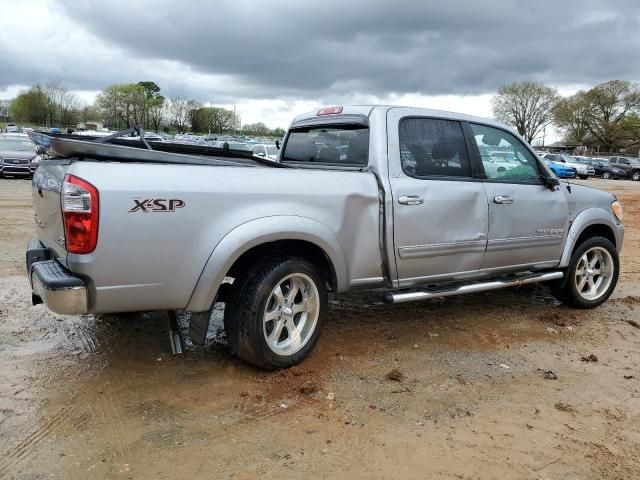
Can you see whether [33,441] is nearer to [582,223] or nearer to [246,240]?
[246,240]

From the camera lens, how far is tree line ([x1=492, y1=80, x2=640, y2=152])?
77.5 meters

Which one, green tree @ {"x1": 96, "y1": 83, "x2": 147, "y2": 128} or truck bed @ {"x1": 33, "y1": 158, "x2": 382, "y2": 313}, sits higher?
green tree @ {"x1": 96, "y1": 83, "x2": 147, "y2": 128}

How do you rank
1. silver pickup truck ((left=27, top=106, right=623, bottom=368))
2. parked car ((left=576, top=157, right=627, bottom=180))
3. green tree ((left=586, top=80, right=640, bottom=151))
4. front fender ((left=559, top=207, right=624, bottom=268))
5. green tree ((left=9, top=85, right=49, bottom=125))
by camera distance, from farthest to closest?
green tree ((left=9, top=85, right=49, bottom=125)), green tree ((left=586, top=80, right=640, bottom=151)), parked car ((left=576, top=157, right=627, bottom=180)), front fender ((left=559, top=207, right=624, bottom=268)), silver pickup truck ((left=27, top=106, right=623, bottom=368))

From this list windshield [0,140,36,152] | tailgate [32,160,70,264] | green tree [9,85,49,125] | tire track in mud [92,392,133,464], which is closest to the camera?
tire track in mud [92,392,133,464]

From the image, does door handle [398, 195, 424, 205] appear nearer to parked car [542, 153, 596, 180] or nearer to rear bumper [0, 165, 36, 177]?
rear bumper [0, 165, 36, 177]

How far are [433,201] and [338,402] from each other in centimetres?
172

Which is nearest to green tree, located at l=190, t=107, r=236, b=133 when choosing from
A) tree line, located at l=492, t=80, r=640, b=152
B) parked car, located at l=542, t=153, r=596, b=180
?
tree line, located at l=492, t=80, r=640, b=152

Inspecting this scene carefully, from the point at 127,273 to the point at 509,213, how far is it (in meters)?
3.27

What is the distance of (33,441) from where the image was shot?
307cm

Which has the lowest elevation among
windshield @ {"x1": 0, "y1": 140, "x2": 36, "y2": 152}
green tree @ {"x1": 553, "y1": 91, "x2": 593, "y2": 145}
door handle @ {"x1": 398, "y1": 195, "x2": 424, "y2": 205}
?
door handle @ {"x1": 398, "y1": 195, "x2": 424, "y2": 205}

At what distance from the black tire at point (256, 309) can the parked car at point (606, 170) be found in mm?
41972

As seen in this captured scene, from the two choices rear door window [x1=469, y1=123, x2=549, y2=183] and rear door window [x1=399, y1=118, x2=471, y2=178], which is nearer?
rear door window [x1=399, y1=118, x2=471, y2=178]

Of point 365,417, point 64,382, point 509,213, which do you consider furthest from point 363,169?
point 64,382

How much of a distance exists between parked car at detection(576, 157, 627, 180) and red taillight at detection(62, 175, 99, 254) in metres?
43.1
